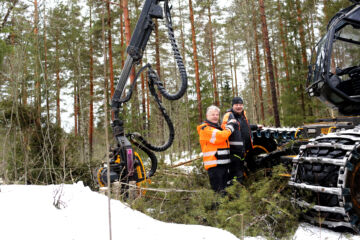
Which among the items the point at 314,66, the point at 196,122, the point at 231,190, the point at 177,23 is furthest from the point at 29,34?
the point at 177,23

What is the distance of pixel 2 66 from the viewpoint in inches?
180

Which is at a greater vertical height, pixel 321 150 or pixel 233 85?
pixel 233 85

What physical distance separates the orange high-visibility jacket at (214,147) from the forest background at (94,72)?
1.80 meters

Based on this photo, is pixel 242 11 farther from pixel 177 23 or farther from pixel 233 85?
pixel 233 85

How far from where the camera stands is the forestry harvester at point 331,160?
102 inches

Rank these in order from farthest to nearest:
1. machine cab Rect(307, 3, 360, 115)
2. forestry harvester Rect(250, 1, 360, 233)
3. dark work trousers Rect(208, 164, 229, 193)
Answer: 1. dark work trousers Rect(208, 164, 229, 193)
2. machine cab Rect(307, 3, 360, 115)
3. forestry harvester Rect(250, 1, 360, 233)

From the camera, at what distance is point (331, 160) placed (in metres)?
2.64

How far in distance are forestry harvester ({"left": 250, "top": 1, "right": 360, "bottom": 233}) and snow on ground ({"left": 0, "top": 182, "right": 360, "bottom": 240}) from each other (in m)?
0.27

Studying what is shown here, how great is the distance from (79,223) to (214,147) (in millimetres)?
2409

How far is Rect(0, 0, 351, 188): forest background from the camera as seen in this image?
15.1 feet

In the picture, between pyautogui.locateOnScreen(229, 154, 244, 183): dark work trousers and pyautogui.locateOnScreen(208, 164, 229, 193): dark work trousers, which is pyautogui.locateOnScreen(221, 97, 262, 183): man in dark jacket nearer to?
pyautogui.locateOnScreen(229, 154, 244, 183): dark work trousers

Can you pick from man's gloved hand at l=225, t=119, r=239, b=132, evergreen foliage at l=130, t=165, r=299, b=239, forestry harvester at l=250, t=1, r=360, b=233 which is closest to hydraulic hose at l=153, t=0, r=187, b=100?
man's gloved hand at l=225, t=119, r=239, b=132

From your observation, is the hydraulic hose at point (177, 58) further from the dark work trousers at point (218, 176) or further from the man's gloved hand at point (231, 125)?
the dark work trousers at point (218, 176)

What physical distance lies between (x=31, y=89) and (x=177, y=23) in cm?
1366
